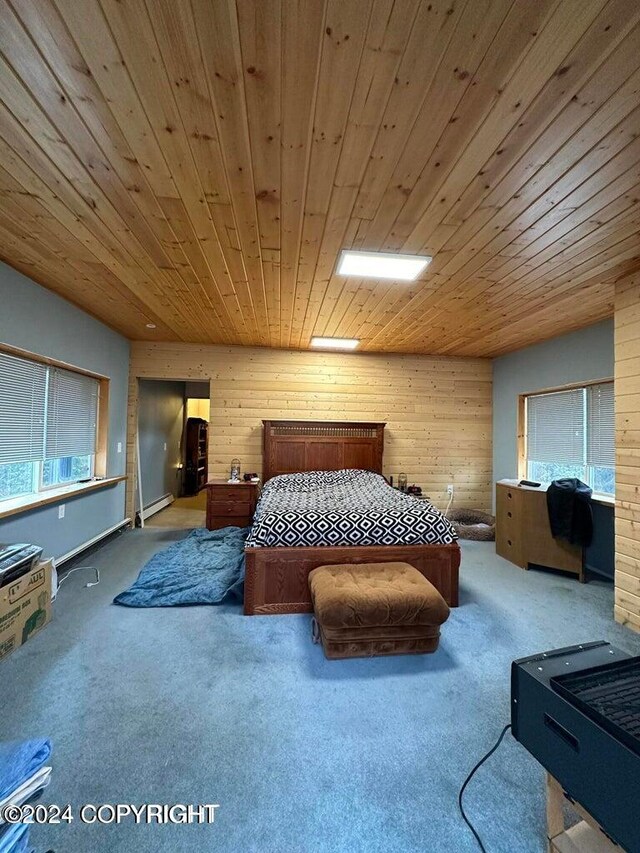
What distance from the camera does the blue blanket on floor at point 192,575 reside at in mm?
2714

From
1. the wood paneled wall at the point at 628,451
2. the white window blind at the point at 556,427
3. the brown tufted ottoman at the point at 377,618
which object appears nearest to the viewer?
the brown tufted ottoman at the point at 377,618

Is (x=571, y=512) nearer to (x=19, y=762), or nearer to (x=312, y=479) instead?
(x=312, y=479)

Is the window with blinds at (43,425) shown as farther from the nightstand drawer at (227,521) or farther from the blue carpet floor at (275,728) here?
the nightstand drawer at (227,521)

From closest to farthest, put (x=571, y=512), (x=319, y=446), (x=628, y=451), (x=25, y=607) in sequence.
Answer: (x=25, y=607)
(x=628, y=451)
(x=571, y=512)
(x=319, y=446)

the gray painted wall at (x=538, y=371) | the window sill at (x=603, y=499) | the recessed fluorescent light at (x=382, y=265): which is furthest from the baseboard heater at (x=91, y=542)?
the gray painted wall at (x=538, y=371)

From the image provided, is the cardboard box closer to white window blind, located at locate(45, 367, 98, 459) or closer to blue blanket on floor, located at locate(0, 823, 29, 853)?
white window blind, located at locate(45, 367, 98, 459)

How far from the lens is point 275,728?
157cm

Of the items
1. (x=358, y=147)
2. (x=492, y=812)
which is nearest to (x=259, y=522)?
(x=492, y=812)

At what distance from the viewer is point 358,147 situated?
1373 mm

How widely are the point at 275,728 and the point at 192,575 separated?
1795mm

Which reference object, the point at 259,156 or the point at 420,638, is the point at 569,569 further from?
the point at 259,156

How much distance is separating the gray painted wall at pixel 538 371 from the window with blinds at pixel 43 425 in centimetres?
533

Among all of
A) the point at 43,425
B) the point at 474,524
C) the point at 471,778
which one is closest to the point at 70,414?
the point at 43,425

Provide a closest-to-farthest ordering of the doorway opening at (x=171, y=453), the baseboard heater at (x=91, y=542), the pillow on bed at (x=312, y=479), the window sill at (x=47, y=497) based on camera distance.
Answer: the window sill at (x=47, y=497)
the baseboard heater at (x=91, y=542)
the pillow on bed at (x=312, y=479)
the doorway opening at (x=171, y=453)
